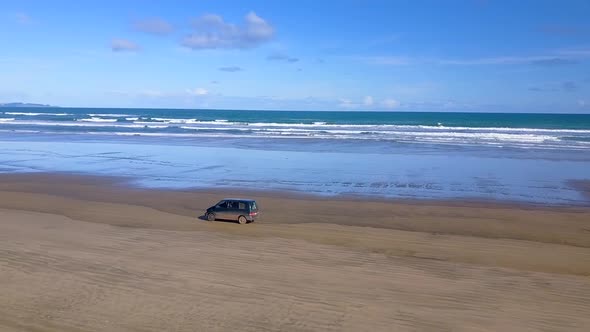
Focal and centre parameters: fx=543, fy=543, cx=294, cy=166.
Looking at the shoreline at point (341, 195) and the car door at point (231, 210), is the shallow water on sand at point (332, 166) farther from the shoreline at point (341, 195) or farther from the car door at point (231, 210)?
the car door at point (231, 210)

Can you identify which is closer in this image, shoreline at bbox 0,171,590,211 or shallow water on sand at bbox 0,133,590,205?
→ shoreline at bbox 0,171,590,211

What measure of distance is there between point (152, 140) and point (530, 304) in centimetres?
4963

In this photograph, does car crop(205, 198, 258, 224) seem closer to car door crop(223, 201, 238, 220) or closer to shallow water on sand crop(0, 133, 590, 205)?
car door crop(223, 201, 238, 220)

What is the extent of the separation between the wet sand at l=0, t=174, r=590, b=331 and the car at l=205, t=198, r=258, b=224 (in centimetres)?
34

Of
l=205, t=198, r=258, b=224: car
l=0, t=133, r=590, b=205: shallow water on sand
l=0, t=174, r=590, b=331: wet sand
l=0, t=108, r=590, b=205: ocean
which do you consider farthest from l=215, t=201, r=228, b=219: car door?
l=0, t=133, r=590, b=205: shallow water on sand

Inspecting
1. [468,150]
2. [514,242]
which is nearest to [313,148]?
[468,150]

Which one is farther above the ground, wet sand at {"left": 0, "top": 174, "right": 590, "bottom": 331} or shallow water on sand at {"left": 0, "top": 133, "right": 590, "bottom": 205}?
shallow water on sand at {"left": 0, "top": 133, "right": 590, "bottom": 205}

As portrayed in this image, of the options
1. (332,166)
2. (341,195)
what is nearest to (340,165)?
(332,166)

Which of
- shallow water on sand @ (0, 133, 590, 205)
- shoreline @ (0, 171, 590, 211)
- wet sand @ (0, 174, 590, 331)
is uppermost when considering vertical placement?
shallow water on sand @ (0, 133, 590, 205)

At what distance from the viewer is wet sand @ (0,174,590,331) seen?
1056 centimetres

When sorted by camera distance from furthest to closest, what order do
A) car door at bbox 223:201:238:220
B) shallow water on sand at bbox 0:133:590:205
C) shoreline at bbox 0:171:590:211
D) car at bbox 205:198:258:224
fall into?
shallow water on sand at bbox 0:133:590:205 → shoreline at bbox 0:171:590:211 → car door at bbox 223:201:238:220 → car at bbox 205:198:258:224

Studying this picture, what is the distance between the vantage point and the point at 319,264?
47.4 feet

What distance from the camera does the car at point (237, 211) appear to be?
19.5 metres

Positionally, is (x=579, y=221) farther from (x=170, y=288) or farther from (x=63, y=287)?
(x=63, y=287)
